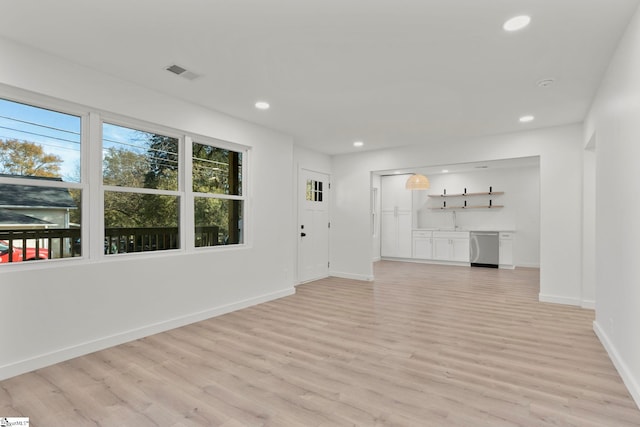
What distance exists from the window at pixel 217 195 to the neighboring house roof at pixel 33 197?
1344mm

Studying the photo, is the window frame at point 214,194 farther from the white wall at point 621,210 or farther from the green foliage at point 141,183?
the white wall at point 621,210

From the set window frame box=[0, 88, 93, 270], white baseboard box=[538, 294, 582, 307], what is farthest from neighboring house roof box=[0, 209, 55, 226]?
white baseboard box=[538, 294, 582, 307]

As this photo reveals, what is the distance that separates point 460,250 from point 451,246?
0.23 m

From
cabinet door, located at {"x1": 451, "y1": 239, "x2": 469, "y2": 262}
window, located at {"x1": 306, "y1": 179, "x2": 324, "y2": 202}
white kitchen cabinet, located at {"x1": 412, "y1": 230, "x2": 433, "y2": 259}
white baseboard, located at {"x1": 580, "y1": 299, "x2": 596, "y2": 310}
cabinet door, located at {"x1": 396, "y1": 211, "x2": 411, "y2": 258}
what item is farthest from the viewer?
cabinet door, located at {"x1": 396, "y1": 211, "x2": 411, "y2": 258}

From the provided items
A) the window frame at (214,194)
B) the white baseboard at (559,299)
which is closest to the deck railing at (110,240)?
the window frame at (214,194)

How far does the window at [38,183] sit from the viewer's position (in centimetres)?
280

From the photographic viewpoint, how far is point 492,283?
6441 millimetres

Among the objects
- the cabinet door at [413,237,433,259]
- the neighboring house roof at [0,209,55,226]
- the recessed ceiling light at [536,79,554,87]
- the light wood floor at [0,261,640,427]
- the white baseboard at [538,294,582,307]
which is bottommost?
the light wood floor at [0,261,640,427]

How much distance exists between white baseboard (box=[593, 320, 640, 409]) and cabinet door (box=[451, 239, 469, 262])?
523cm

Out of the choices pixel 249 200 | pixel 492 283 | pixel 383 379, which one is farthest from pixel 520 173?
pixel 383 379

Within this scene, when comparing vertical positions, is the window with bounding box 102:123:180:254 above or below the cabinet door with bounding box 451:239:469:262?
above

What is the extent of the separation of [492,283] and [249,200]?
15.5ft

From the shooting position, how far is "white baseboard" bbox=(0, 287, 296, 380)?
107 inches

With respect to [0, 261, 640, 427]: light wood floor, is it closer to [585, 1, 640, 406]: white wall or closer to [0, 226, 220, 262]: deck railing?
[585, 1, 640, 406]: white wall
